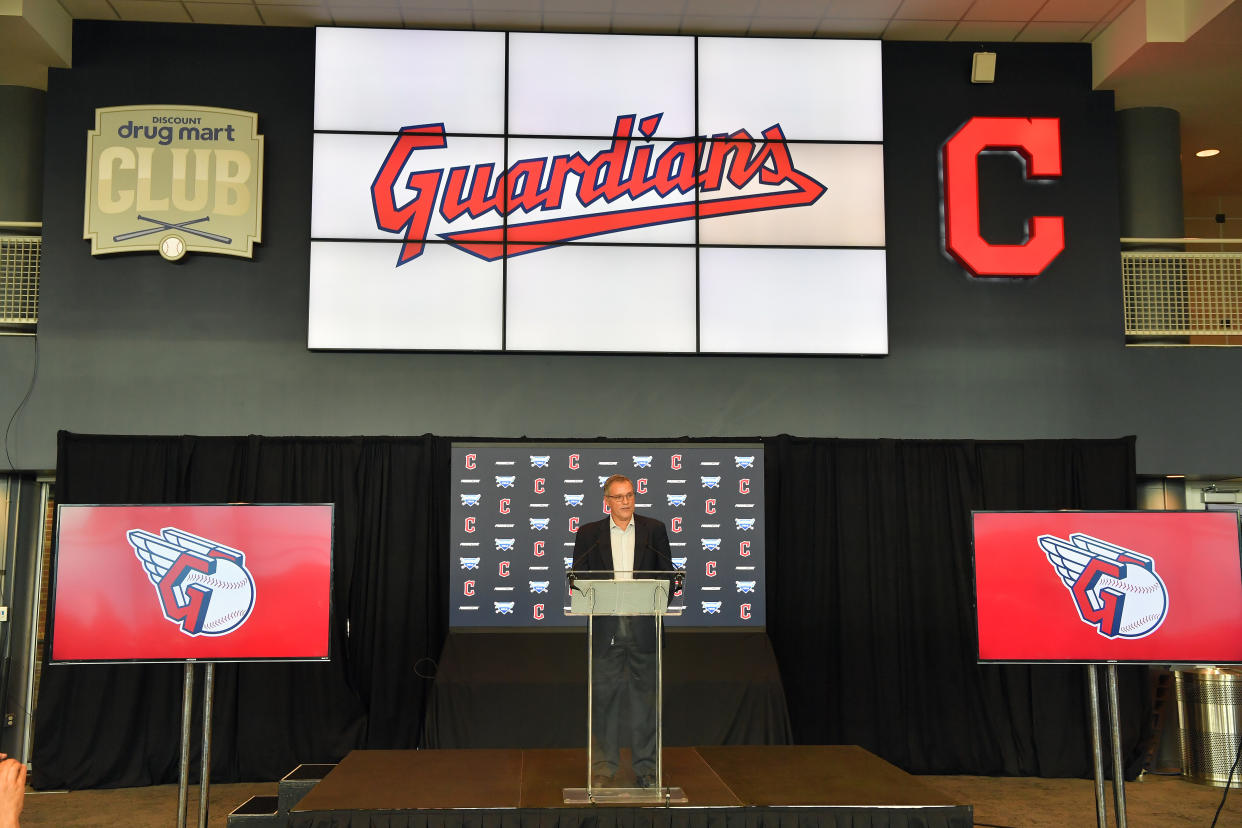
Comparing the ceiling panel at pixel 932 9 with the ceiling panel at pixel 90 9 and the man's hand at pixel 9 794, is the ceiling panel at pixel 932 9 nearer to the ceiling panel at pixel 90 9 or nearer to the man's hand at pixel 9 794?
the ceiling panel at pixel 90 9

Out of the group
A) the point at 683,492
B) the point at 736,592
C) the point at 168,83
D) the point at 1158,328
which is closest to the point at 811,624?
the point at 736,592

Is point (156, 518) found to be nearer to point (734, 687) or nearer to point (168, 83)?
point (734, 687)

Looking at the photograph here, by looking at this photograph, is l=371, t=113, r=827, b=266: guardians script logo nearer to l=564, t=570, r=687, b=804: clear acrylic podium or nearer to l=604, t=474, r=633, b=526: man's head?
l=604, t=474, r=633, b=526: man's head

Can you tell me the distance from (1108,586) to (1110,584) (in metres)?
0.01

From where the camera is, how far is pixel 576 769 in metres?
4.25

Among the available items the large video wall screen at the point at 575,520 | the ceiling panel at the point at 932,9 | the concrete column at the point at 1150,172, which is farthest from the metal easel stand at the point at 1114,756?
the ceiling panel at the point at 932,9

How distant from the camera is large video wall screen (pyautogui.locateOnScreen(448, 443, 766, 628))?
7.14 m

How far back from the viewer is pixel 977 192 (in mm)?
8117

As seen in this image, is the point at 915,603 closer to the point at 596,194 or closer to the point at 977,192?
the point at 977,192

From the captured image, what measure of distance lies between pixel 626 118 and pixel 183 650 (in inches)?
198

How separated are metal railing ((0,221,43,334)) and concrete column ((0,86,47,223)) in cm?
22

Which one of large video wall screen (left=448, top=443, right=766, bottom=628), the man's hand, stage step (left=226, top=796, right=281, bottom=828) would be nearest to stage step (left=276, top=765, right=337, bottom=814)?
stage step (left=226, top=796, right=281, bottom=828)

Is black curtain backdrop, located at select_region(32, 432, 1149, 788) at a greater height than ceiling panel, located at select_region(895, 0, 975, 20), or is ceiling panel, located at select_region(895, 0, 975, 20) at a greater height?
ceiling panel, located at select_region(895, 0, 975, 20)

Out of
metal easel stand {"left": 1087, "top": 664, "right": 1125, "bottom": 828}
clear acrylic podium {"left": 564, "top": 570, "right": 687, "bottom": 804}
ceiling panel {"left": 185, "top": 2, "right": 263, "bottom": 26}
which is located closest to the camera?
clear acrylic podium {"left": 564, "top": 570, "right": 687, "bottom": 804}
